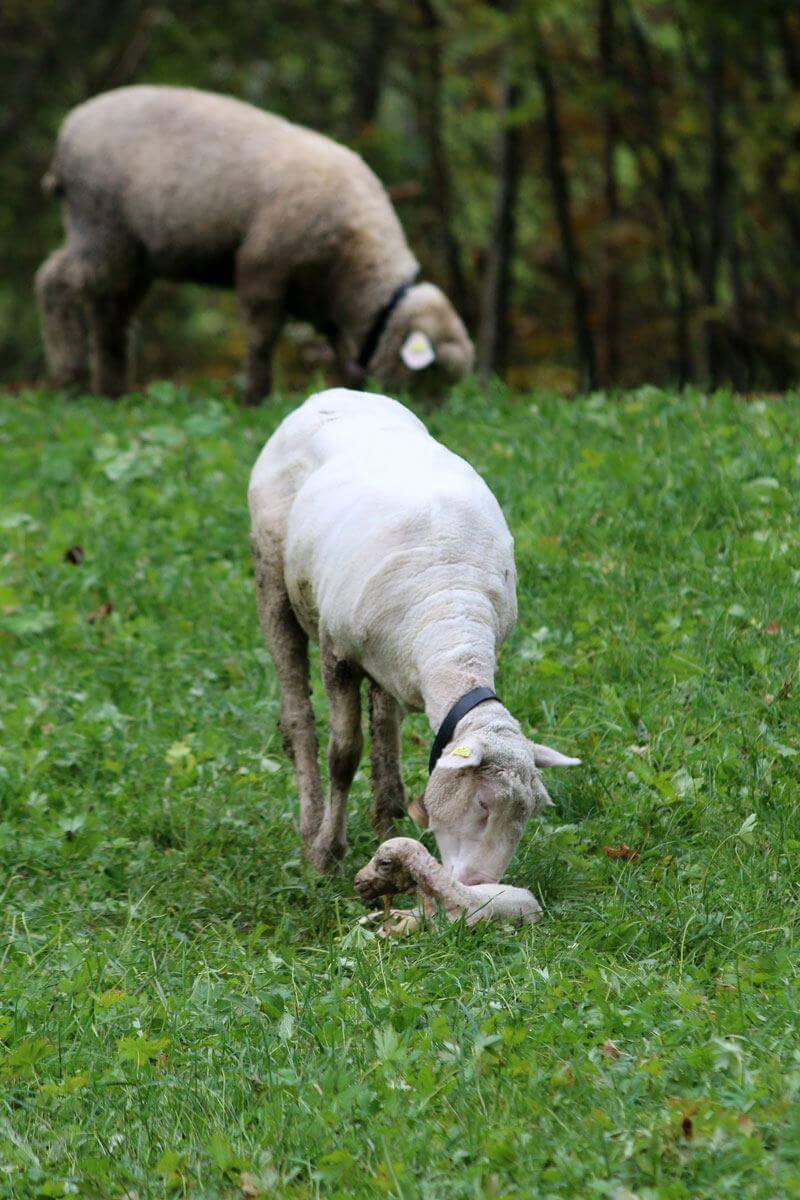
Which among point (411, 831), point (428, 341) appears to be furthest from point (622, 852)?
point (428, 341)

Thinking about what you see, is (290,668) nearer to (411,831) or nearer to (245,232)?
(411,831)

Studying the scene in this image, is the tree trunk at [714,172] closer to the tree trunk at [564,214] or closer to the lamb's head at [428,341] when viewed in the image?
the tree trunk at [564,214]

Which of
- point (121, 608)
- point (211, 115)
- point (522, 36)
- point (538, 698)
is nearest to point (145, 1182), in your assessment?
point (538, 698)

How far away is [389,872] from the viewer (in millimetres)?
4613

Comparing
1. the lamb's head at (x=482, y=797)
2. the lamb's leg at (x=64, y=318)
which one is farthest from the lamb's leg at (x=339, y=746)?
the lamb's leg at (x=64, y=318)

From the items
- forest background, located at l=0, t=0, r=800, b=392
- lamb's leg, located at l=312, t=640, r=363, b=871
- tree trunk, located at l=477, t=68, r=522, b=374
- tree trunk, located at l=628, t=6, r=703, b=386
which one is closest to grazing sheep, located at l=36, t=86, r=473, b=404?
forest background, located at l=0, t=0, r=800, b=392

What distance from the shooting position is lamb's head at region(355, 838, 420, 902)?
4.55 meters

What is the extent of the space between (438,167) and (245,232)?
674 centimetres

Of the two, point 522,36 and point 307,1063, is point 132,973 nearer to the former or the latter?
point 307,1063

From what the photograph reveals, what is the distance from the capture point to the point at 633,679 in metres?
6.35

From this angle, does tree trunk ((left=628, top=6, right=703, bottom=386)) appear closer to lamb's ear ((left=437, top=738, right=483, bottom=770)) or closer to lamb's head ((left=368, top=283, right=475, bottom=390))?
lamb's head ((left=368, top=283, right=475, bottom=390))

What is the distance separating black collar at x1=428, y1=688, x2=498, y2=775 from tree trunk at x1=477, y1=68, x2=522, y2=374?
33.5 ft

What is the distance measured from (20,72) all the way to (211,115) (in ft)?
26.8

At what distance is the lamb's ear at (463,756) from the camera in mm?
4266
